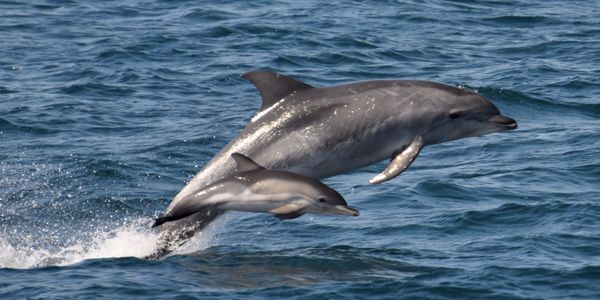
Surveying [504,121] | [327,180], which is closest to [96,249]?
[327,180]

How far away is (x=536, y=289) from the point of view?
12078 millimetres

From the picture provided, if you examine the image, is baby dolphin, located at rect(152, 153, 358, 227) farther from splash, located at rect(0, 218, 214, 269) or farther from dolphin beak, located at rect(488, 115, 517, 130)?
dolphin beak, located at rect(488, 115, 517, 130)

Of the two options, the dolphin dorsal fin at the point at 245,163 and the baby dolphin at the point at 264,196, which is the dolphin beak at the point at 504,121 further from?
the dolphin dorsal fin at the point at 245,163

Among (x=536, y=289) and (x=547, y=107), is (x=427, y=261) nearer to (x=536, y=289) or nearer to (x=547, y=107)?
(x=536, y=289)

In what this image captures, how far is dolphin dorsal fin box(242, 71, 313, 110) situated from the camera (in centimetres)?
1260

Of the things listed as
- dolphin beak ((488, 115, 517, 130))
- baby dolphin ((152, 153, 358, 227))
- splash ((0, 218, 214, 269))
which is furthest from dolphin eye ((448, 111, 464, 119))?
splash ((0, 218, 214, 269))

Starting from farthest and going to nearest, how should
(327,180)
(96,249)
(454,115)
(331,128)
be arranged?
1. (327,180)
2. (96,249)
3. (454,115)
4. (331,128)

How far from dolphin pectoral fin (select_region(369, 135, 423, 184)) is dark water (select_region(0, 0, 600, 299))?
0.90 m

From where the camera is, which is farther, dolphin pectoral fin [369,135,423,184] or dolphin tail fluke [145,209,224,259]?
dolphin tail fluke [145,209,224,259]

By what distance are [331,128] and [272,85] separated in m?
0.68

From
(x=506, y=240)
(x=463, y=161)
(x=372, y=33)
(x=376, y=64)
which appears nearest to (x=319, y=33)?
(x=372, y=33)

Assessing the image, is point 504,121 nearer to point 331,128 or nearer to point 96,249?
point 331,128

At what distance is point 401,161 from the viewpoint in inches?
490

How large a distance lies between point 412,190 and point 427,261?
3.50 m
